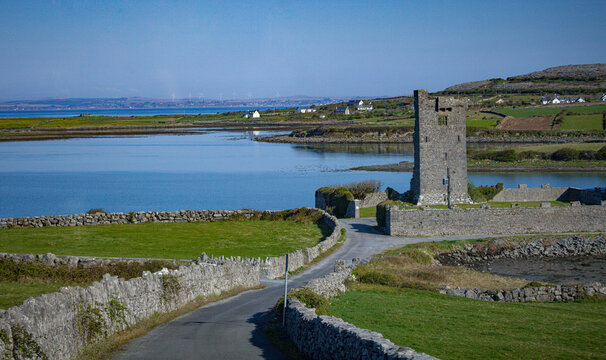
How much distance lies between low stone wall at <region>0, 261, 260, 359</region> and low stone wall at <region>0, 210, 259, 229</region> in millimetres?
18736

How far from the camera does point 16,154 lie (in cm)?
11625

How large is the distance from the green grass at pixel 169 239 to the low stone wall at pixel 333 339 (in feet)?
46.5

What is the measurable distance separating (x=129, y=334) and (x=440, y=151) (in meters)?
31.8

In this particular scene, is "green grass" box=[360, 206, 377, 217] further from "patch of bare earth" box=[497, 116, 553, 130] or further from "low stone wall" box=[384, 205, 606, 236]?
"patch of bare earth" box=[497, 116, 553, 130]

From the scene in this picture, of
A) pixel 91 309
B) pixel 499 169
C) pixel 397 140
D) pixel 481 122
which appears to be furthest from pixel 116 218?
pixel 481 122

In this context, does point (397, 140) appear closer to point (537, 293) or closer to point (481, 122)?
point (481, 122)

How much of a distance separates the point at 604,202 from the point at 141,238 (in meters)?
24.8

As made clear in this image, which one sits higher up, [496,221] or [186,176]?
[496,221]

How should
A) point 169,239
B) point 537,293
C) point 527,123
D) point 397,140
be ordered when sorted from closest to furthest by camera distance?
1. point 537,293
2. point 169,239
3. point 397,140
4. point 527,123

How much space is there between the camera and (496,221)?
3516 cm

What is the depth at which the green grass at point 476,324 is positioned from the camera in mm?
11578

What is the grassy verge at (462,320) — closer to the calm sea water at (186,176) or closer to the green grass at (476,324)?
the green grass at (476,324)

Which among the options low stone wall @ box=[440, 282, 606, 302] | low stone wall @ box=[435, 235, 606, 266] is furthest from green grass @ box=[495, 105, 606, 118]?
low stone wall @ box=[440, 282, 606, 302]

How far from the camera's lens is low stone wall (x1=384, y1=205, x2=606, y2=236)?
3494 cm
